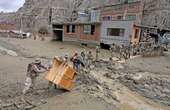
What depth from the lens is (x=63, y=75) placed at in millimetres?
11688

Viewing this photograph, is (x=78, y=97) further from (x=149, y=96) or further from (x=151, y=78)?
(x=151, y=78)

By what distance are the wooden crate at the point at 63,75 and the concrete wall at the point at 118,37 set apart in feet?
61.7

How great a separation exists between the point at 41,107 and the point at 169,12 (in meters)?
44.2

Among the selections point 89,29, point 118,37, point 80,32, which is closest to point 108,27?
point 118,37

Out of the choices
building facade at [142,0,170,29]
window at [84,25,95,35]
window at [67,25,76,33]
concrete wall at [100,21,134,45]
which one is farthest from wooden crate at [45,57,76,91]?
building facade at [142,0,170,29]

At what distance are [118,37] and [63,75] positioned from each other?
66.6 ft

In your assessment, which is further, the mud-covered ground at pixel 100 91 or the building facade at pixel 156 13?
the building facade at pixel 156 13

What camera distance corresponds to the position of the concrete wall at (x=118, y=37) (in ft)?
97.7

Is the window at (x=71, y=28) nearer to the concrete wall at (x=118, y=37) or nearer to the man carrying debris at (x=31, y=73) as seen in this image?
the concrete wall at (x=118, y=37)

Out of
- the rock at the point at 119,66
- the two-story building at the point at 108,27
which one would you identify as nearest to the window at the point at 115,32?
the two-story building at the point at 108,27

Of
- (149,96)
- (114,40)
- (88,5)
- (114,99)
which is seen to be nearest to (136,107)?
(114,99)

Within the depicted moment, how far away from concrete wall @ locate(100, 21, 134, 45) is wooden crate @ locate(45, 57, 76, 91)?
1882 cm

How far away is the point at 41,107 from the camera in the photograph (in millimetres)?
10344

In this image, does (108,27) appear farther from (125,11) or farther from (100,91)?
(100,91)
